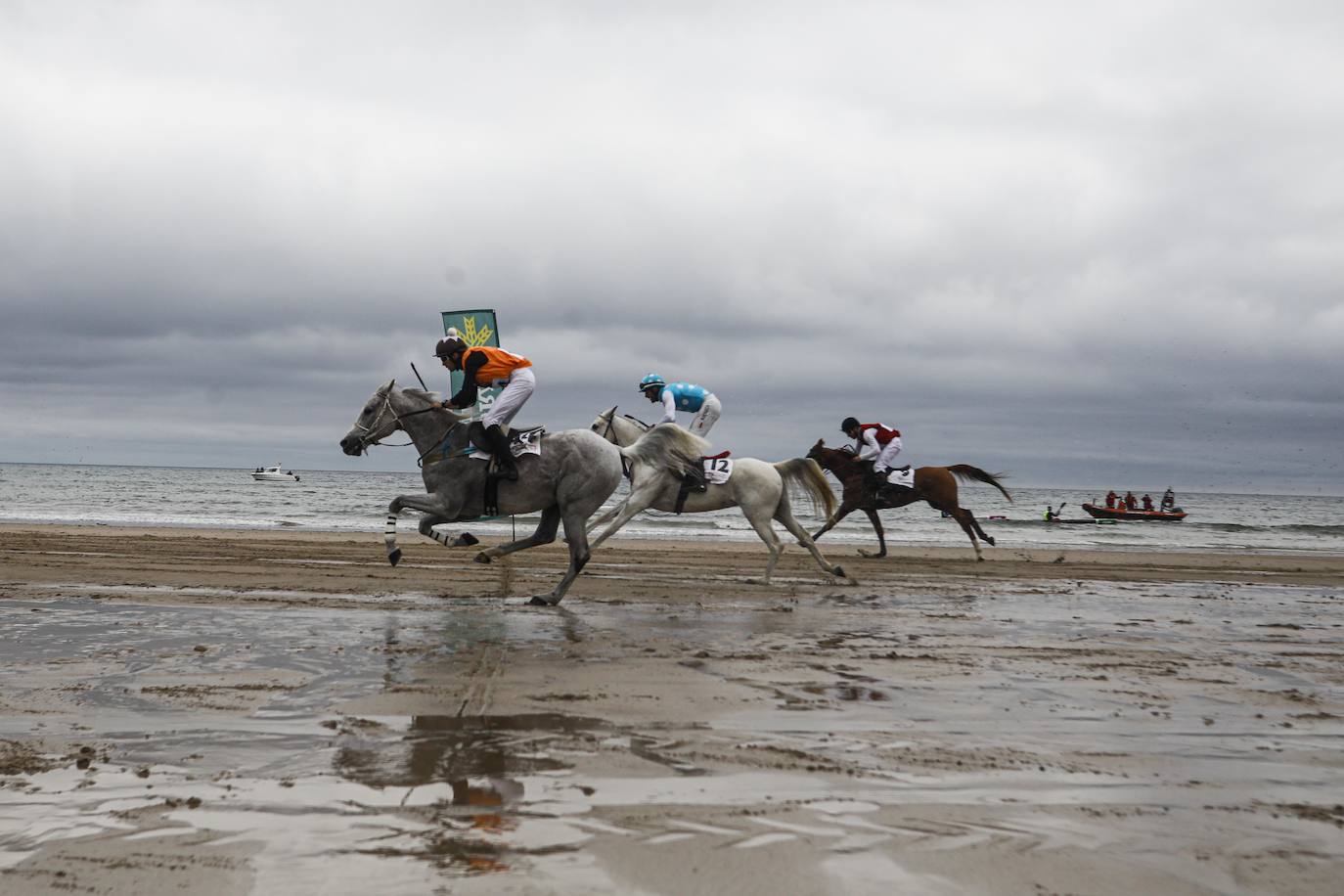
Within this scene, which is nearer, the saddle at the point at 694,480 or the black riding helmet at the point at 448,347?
the black riding helmet at the point at 448,347

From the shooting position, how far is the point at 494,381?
426 inches

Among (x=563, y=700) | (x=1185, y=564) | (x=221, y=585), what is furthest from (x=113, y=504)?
(x=563, y=700)

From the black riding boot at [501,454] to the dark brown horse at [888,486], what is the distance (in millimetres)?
9490

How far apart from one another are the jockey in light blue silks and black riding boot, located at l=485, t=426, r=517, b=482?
3195 millimetres

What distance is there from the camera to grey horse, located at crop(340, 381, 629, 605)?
10812 millimetres

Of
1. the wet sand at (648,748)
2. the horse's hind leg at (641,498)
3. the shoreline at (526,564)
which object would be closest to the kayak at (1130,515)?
the shoreline at (526,564)

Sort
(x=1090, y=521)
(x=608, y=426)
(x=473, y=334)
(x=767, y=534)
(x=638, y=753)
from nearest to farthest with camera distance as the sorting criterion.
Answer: (x=638, y=753) → (x=767, y=534) → (x=608, y=426) → (x=473, y=334) → (x=1090, y=521)

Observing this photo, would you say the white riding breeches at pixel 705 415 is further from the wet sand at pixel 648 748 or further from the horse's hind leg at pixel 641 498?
the wet sand at pixel 648 748

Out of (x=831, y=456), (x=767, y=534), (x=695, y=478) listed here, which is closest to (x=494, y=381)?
(x=695, y=478)

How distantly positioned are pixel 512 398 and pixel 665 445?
7.91ft

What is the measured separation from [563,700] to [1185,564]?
19.8 meters

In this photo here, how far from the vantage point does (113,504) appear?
42.8m

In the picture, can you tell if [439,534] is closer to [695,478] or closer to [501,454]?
[501,454]

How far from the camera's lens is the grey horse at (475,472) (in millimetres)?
10812
